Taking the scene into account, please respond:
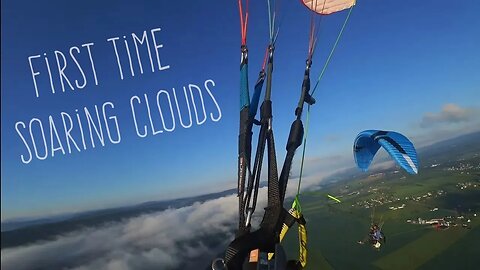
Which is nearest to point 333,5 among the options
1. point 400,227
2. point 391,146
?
point 391,146

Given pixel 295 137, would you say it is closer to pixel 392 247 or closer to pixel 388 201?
pixel 392 247

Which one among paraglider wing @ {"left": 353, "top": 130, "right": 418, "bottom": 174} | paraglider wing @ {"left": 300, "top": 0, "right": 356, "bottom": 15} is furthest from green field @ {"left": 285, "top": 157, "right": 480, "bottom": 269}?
paraglider wing @ {"left": 300, "top": 0, "right": 356, "bottom": 15}

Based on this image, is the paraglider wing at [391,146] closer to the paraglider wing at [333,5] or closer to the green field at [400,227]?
the paraglider wing at [333,5]

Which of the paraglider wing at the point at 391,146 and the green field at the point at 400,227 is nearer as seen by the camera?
the paraglider wing at the point at 391,146

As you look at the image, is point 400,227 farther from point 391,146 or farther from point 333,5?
point 333,5

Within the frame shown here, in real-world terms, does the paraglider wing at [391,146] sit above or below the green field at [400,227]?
above

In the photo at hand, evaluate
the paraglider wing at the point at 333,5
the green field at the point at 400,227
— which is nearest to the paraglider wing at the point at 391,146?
the paraglider wing at the point at 333,5
